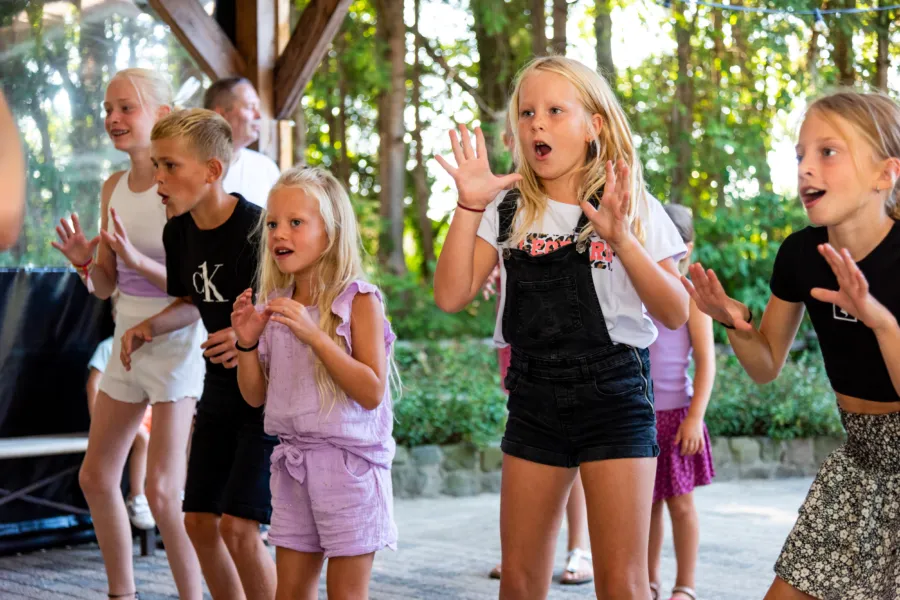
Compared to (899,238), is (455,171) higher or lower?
higher

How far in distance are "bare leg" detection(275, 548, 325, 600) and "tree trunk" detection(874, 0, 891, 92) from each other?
28.2ft

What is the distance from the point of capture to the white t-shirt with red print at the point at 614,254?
2471 millimetres

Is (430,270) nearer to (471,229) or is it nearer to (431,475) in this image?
(431,475)

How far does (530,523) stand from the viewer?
2.46 meters

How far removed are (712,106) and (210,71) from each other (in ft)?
22.9

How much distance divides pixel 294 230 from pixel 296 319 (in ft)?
1.02

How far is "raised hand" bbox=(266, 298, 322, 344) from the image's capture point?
2570 millimetres

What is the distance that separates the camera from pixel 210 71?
496 centimetres

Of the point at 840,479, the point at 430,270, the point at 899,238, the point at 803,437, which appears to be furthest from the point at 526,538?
the point at 430,270

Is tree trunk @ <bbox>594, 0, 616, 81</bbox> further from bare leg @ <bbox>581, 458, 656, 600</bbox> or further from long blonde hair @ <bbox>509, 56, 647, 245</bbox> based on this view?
bare leg @ <bbox>581, 458, 656, 600</bbox>

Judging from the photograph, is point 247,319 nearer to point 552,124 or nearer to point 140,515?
point 552,124

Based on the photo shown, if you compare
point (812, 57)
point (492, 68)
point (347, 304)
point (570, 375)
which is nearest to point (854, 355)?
point (570, 375)

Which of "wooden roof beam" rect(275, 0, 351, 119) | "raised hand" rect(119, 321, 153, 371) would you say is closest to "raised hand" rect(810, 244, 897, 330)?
"raised hand" rect(119, 321, 153, 371)

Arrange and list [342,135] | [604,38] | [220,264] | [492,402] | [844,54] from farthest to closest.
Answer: [342,135] → [844,54] → [604,38] → [492,402] → [220,264]
